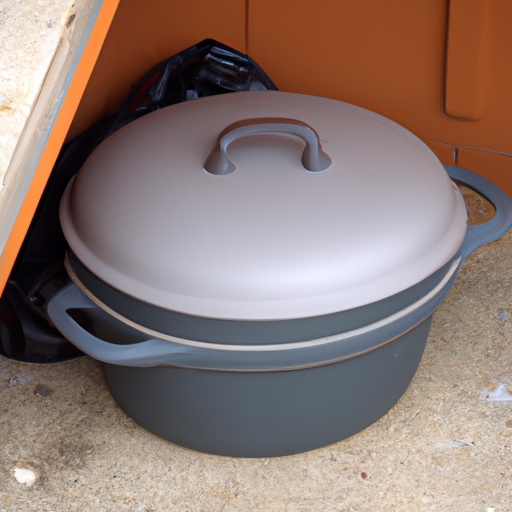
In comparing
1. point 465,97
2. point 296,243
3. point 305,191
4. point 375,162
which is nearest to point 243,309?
point 296,243

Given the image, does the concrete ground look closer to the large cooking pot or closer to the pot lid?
the large cooking pot

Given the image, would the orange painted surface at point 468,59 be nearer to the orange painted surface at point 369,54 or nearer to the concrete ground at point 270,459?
the orange painted surface at point 369,54

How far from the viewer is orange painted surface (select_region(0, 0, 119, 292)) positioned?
79 cm

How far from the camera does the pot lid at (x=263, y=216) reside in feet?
3.02

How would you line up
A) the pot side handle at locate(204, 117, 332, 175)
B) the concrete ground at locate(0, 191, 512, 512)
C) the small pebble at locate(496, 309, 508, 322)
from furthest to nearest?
the small pebble at locate(496, 309, 508, 322) → the concrete ground at locate(0, 191, 512, 512) → the pot side handle at locate(204, 117, 332, 175)

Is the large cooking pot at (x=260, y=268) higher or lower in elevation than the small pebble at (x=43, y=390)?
higher

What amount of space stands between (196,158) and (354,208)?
0.30 metres

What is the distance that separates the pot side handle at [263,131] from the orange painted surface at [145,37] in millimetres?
659

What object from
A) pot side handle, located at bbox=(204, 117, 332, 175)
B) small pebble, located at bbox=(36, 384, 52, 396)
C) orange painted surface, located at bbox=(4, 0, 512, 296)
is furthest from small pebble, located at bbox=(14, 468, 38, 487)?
orange painted surface, located at bbox=(4, 0, 512, 296)

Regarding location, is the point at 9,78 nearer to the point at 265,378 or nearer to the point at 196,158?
the point at 196,158

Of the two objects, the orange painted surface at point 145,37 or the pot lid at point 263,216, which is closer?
the pot lid at point 263,216

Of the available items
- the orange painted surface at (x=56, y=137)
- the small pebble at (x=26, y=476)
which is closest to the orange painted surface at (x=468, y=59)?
the orange painted surface at (x=56, y=137)

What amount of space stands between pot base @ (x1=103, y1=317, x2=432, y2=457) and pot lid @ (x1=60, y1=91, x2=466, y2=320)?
0.17 m

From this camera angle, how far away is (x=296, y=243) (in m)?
0.94
